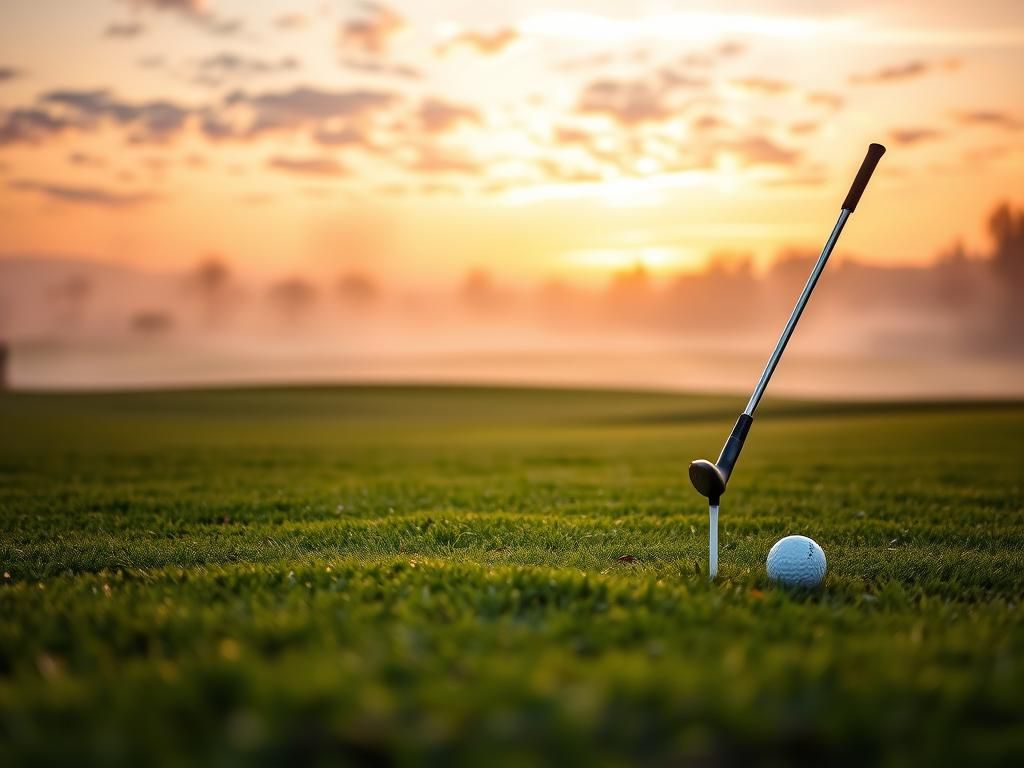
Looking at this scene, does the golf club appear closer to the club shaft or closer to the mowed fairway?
the club shaft

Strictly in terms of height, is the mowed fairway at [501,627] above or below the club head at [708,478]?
below

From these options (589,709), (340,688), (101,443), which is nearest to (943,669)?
(589,709)

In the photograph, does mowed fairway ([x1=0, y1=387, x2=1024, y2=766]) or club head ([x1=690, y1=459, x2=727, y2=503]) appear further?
club head ([x1=690, y1=459, x2=727, y2=503])

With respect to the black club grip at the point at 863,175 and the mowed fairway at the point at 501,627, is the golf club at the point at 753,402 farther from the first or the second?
the mowed fairway at the point at 501,627

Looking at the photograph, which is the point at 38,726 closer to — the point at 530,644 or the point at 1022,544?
the point at 530,644

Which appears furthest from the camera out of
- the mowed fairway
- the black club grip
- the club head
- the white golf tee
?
the black club grip

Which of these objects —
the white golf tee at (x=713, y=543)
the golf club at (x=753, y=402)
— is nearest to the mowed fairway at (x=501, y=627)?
the white golf tee at (x=713, y=543)

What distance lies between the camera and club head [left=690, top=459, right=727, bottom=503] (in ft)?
21.0

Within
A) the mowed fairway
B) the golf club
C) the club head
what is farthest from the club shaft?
the mowed fairway

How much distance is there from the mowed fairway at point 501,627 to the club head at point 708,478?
27.7 inches

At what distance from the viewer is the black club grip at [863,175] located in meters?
7.00

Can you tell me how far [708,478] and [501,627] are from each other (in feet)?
7.71

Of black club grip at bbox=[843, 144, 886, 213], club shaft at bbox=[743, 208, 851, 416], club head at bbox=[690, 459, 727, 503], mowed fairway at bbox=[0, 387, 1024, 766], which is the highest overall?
black club grip at bbox=[843, 144, 886, 213]

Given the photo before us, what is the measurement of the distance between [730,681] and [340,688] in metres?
1.80
